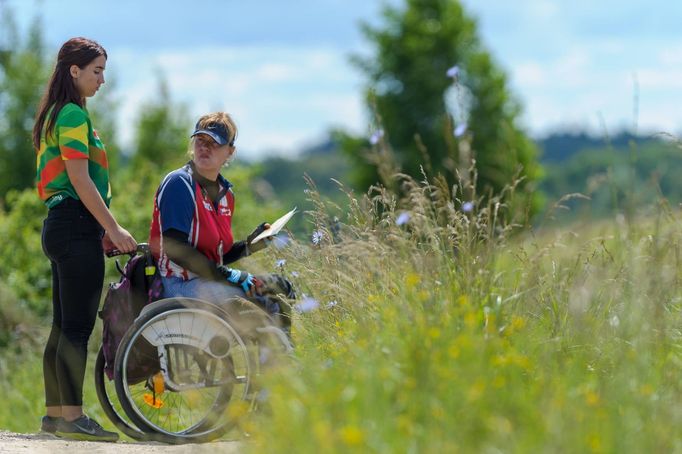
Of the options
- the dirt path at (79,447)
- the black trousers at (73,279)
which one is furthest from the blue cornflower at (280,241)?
the dirt path at (79,447)

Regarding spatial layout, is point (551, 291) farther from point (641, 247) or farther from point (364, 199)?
point (364, 199)

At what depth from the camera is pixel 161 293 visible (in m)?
5.10

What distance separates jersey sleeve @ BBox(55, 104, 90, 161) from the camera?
5051 mm

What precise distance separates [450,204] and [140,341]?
1.67 m

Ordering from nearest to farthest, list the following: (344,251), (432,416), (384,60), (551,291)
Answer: (432,416)
(344,251)
(551,291)
(384,60)

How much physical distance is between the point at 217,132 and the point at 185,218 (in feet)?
1.75

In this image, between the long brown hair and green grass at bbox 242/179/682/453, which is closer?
green grass at bbox 242/179/682/453

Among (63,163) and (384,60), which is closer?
(63,163)

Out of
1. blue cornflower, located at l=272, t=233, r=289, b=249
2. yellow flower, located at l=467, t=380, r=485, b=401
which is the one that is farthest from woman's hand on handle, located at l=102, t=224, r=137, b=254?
yellow flower, located at l=467, t=380, r=485, b=401

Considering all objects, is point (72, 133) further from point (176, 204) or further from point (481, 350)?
point (481, 350)

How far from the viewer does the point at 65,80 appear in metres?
Answer: 5.23

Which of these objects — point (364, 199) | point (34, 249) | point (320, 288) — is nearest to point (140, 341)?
point (320, 288)

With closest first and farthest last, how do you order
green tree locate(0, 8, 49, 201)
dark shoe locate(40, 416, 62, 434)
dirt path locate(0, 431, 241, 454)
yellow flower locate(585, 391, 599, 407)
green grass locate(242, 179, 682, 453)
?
green grass locate(242, 179, 682, 453)
yellow flower locate(585, 391, 599, 407)
dirt path locate(0, 431, 241, 454)
dark shoe locate(40, 416, 62, 434)
green tree locate(0, 8, 49, 201)

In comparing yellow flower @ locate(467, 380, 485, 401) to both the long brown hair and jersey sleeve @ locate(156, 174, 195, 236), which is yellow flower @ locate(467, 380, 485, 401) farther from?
the long brown hair
